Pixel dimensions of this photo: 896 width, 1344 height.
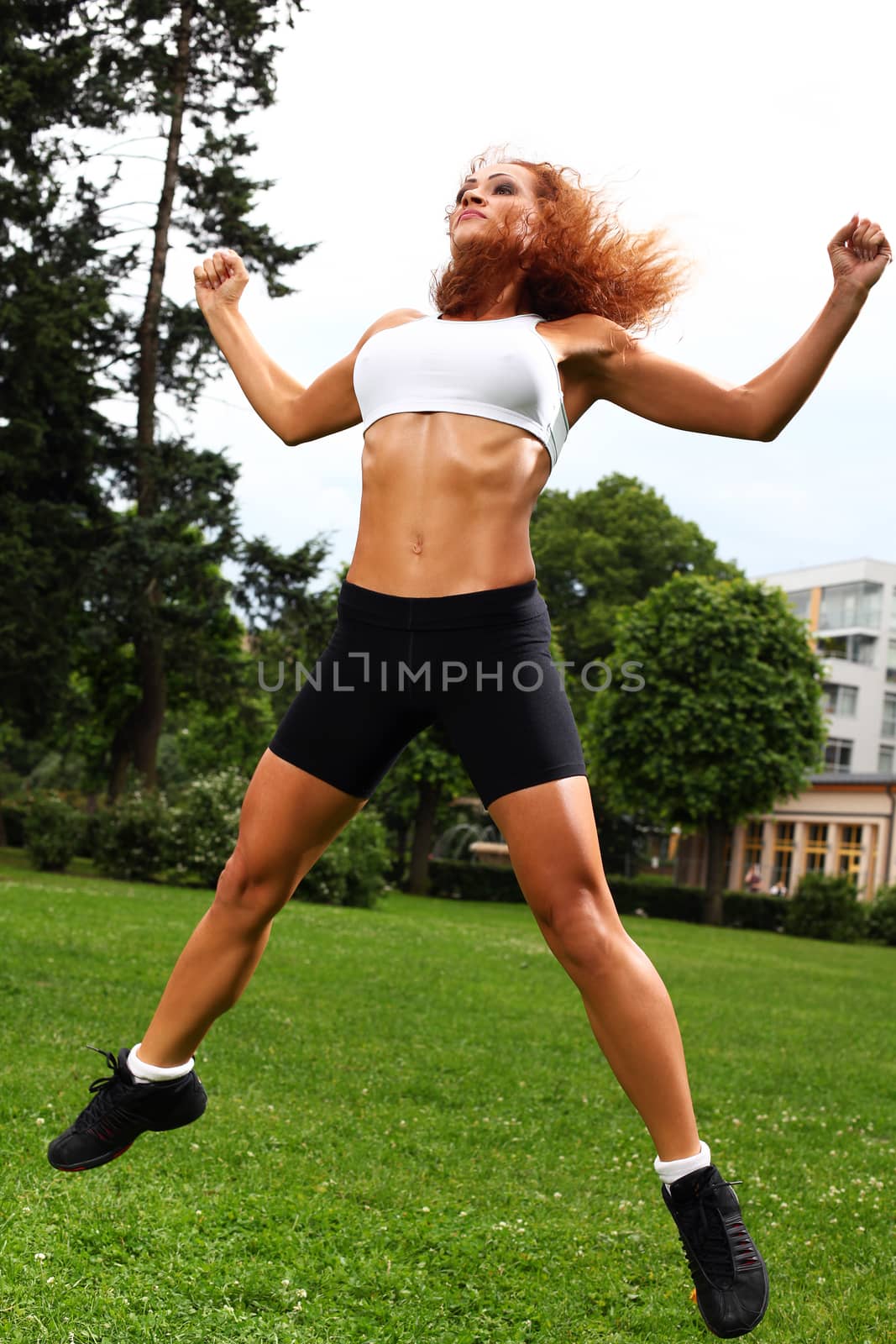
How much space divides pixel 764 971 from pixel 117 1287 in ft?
50.8

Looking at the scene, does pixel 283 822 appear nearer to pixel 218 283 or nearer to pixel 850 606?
pixel 218 283

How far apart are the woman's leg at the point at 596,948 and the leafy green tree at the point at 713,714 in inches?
1104

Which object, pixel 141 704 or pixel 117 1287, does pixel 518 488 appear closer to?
pixel 117 1287

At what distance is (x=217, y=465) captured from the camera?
21.8 metres

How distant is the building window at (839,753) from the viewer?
66125mm

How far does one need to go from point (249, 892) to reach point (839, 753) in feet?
221

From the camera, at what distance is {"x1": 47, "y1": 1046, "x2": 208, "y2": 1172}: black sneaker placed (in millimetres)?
2994

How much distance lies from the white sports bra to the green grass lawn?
2711 millimetres

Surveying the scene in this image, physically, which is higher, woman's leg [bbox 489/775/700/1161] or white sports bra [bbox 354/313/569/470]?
white sports bra [bbox 354/313/569/470]

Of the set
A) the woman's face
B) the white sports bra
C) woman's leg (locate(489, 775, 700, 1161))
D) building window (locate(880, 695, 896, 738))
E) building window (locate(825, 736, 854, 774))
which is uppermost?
building window (locate(880, 695, 896, 738))

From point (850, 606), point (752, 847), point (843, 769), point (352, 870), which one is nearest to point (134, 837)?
point (352, 870)

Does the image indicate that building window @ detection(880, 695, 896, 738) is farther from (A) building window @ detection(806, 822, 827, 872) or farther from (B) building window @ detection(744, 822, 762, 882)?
(A) building window @ detection(806, 822, 827, 872)

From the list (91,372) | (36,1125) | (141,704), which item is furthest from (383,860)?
(36,1125)

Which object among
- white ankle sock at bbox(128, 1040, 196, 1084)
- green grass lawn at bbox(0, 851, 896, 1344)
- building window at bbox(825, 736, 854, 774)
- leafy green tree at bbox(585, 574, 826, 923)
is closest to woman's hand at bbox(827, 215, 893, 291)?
white ankle sock at bbox(128, 1040, 196, 1084)
